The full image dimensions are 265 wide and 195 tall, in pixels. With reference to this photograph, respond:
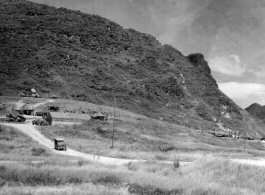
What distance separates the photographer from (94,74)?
149375 mm

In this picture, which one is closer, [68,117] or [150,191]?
[150,191]

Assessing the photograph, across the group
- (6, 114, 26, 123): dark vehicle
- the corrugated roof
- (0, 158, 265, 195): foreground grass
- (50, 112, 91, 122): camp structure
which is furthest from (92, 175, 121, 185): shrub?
the corrugated roof

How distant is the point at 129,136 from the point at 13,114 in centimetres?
2995

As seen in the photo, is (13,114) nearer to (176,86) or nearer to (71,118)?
(71,118)

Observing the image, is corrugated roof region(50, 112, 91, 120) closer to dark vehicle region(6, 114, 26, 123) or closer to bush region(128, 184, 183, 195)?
dark vehicle region(6, 114, 26, 123)

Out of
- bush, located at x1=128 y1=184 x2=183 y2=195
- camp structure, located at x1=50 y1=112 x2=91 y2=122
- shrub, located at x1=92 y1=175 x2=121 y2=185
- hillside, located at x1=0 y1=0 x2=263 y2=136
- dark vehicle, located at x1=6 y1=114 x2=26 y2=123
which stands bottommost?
bush, located at x1=128 y1=184 x2=183 y2=195

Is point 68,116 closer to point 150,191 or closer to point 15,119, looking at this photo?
point 15,119

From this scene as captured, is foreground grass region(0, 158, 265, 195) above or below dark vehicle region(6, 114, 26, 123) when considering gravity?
below

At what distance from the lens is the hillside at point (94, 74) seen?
412 feet

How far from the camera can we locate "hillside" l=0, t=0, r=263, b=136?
125 metres

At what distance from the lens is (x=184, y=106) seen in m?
155

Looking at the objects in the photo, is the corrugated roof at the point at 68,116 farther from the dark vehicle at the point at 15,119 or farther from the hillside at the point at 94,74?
the hillside at the point at 94,74

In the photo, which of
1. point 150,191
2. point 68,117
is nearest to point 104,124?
point 68,117

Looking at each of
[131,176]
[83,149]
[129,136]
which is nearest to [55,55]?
[129,136]
